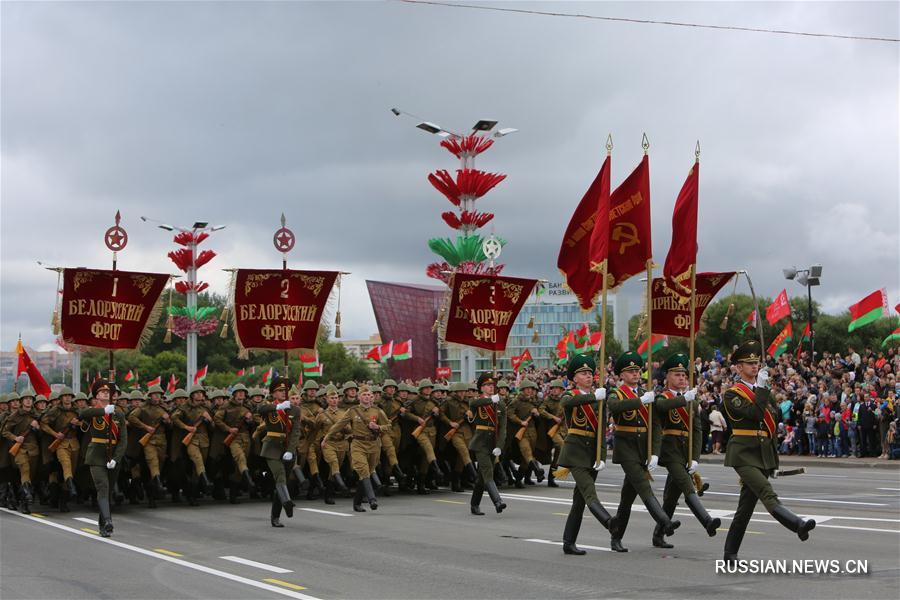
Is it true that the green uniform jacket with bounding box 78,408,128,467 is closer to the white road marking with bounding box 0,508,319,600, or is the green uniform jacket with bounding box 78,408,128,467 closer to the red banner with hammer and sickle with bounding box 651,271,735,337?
the white road marking with bounding box 0,508,319,600

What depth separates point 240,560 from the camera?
11.0 metres

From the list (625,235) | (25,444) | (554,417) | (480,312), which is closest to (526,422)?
(554,417)

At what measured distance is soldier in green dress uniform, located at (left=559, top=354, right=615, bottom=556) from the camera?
34.2ft

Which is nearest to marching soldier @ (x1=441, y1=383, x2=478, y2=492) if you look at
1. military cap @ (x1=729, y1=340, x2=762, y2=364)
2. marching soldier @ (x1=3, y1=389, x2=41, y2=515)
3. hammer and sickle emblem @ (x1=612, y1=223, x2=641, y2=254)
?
hammer and sickle emblem @ (x1=612, y1=223, x2=641, y2=254)

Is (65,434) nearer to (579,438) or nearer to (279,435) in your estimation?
(279,435)

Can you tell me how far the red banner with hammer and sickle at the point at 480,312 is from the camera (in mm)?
19422

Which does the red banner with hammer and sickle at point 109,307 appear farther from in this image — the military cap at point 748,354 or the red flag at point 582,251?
the military cap at point 748,354

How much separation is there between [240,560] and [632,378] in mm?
4488

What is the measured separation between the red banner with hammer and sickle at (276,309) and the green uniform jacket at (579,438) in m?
9.33

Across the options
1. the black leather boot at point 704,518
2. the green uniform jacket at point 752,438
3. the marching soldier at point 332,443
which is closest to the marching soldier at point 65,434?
the marching soldier at point 332,443

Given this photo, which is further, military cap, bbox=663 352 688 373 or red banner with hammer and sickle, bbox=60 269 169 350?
red banner with hammer and sickle, bbox=60 269 169 350

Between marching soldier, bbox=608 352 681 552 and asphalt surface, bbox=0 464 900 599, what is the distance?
352 millimetres

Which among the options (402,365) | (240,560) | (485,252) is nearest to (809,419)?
(485,252)

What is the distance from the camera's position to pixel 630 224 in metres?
13.4
